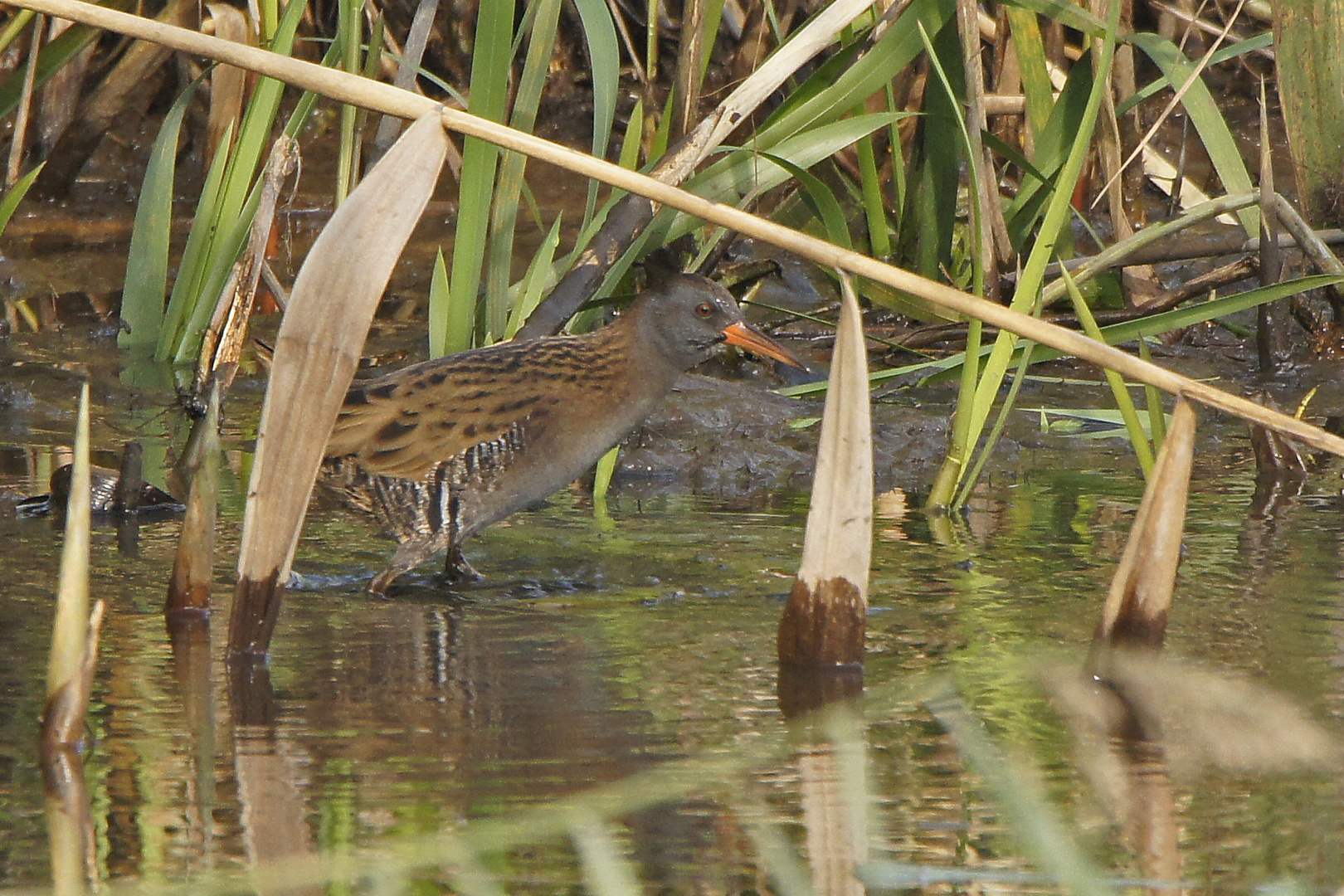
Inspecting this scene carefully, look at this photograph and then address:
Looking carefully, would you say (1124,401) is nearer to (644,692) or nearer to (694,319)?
(694,319)

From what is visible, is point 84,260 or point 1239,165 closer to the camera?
point 1239,165

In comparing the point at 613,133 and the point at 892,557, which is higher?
the point at 613,133

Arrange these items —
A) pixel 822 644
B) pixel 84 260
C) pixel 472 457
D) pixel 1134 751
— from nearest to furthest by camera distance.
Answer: pixel 1134 751 → pixel 822 644 → pixel 472 457 → pixel 84 260

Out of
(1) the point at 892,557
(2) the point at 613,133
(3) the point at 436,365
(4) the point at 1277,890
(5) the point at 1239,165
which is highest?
(2) the point at 613,133

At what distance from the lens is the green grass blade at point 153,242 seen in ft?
15.7

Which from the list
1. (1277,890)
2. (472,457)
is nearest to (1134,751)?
(1277,890)

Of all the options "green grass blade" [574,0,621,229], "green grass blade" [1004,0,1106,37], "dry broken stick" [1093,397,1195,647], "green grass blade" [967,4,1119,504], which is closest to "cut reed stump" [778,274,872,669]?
"dry broken stick" [1093,397,1195,647]

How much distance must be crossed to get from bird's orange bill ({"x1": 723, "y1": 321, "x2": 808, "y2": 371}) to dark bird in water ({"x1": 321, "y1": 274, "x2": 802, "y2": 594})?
179mm

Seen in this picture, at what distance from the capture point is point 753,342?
407 cm

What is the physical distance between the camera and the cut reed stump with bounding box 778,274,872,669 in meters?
2.73

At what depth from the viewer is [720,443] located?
4.83m

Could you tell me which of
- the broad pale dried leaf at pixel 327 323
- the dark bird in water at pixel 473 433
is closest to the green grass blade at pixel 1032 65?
the dark bird in water at pixel 473 433

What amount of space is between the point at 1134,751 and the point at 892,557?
1.26 meters

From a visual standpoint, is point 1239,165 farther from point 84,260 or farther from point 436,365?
point 84,260
